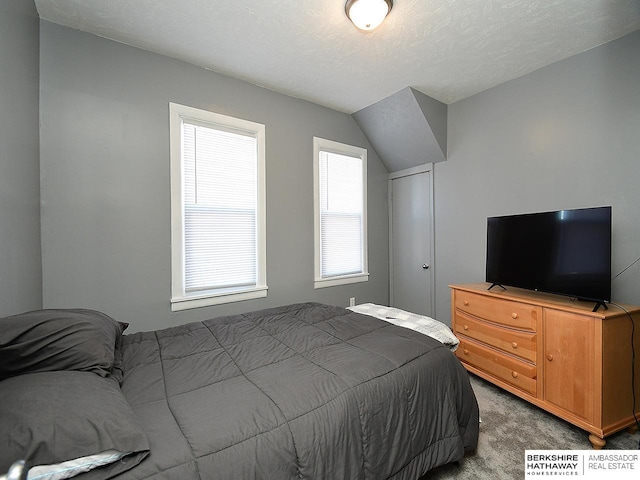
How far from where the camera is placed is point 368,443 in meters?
1.17

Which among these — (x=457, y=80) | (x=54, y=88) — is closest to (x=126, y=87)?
(x=54, y=88)

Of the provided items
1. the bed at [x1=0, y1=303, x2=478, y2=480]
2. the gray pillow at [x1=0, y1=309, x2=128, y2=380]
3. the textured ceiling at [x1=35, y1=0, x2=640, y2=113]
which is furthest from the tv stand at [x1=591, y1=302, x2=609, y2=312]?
the gray pillow at [x1=0, y1=309, x2=128, y2=380]

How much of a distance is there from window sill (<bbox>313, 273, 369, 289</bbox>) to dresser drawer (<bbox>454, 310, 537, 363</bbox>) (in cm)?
128

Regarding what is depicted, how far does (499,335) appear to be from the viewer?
7.72 ft

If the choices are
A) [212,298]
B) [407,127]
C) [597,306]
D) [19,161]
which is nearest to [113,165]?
[19,161]

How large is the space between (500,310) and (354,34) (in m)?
2.48

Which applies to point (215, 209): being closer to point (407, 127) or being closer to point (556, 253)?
point (407, 127)

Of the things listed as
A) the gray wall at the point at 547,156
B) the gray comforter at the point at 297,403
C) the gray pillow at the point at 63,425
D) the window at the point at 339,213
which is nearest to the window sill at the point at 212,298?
the gray comforter at the point at 297,403

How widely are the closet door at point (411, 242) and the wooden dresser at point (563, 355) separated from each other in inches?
43.5

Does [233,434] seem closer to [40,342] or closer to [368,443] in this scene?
[368,443]

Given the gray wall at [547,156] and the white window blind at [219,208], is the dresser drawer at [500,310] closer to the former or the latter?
the gray wall at [547,156]

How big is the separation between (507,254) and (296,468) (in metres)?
2.41

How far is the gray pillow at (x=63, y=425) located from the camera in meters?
0.70

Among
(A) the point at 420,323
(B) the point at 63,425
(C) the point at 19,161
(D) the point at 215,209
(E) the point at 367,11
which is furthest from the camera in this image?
(D) the point at 215,209
